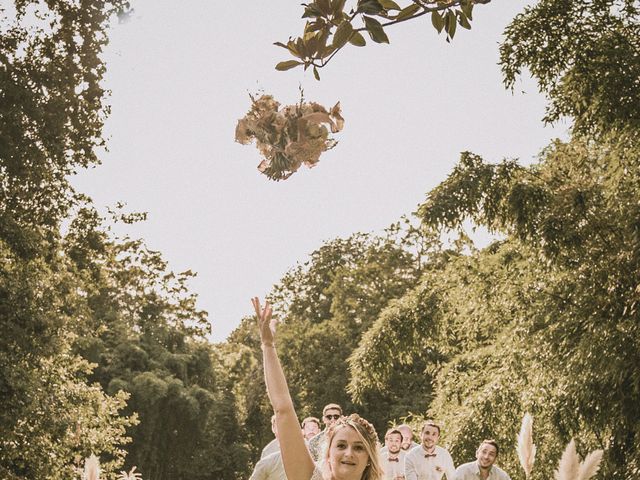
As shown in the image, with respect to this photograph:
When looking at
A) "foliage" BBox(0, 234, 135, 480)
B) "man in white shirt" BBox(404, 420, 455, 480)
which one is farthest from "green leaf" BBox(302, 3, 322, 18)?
"foliage" BBox(0, 234, 135, 480)

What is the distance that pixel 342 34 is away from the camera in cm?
171

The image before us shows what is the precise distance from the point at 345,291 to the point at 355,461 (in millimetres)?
25494

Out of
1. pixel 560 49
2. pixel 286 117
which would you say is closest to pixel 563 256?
pixel 560 49

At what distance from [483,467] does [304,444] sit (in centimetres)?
529

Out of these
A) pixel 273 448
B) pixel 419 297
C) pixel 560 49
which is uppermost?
pixel 560 49

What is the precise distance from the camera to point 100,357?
24469 mm

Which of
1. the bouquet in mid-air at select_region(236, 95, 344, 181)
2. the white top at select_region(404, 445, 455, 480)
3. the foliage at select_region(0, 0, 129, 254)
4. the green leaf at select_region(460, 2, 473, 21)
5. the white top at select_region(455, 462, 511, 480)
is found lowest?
the white top at select_region(455, 462, 511, 480)

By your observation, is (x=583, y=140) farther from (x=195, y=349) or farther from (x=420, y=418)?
(x=195, y=349)

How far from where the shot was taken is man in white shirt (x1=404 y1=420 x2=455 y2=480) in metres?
7.23

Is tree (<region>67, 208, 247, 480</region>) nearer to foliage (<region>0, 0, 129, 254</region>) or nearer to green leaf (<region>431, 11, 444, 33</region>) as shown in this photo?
foliage (<region>0, 0, 129, 254</region>)

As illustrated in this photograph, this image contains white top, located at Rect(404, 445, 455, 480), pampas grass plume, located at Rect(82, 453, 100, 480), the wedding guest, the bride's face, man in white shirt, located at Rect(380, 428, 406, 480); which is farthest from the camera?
man in white shirt, located at Rect(380, 428, 406, 480)

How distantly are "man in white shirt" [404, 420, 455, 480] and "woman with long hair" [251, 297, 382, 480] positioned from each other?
5.18 metres

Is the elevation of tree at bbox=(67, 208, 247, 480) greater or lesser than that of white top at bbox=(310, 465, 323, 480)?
greater

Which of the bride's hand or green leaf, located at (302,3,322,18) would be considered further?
the bride's hand
